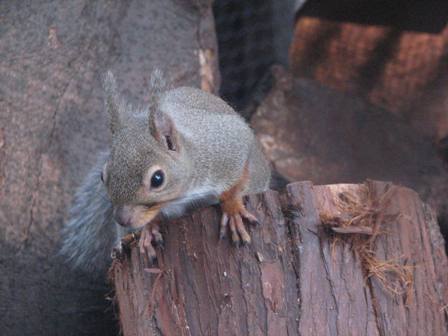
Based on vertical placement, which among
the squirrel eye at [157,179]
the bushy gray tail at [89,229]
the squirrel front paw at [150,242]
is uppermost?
the squirrel eye at [157,179]

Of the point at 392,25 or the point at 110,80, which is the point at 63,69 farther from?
the point at 392,25

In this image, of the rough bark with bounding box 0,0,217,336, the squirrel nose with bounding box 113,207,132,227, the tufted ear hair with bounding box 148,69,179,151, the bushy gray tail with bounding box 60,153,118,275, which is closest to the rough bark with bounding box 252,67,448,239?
the rough bark with bounding box 0,0,217,336

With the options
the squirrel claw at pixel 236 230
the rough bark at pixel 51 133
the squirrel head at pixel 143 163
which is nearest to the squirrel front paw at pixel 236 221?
the squirrel claw at pixel 236 230

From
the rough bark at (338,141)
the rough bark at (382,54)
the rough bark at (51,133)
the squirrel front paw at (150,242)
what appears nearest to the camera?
the squirrel front paw at (150,242)

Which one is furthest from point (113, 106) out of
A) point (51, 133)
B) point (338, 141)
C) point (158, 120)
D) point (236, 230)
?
point (338, 141)

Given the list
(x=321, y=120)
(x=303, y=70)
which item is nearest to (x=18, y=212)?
(x=321, y=120)

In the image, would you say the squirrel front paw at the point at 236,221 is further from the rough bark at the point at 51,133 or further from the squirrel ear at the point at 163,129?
the rough bark at the point at 51,133

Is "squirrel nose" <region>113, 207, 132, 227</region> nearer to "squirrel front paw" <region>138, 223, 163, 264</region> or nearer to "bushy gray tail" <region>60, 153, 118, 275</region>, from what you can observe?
"squirrel front paw" <region>138, 223, 163, 264</region>
